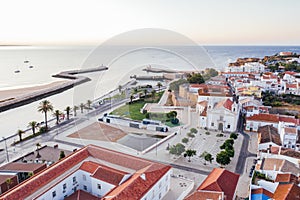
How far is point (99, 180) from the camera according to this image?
6.93 meters

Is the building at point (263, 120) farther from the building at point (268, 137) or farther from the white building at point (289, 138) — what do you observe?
the white building at point (289, 138)

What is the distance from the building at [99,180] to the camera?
20.2ft

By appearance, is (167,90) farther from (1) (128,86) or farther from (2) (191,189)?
(2) (191,189)

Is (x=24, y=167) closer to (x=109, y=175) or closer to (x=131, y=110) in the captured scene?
(x=109, y=175)

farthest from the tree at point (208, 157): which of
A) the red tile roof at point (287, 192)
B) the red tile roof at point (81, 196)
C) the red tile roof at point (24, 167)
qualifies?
the red tile roof at point (24, 167)

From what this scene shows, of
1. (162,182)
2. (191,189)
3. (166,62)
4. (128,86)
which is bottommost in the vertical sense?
(191,189)

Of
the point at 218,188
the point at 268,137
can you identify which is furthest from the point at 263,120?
the point at 218,188

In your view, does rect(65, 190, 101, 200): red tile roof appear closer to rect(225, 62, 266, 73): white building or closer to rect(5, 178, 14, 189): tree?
rect(5, 178, 14, 189): tree

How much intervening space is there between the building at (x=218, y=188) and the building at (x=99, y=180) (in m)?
1.10

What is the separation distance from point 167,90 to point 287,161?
6.14 metres

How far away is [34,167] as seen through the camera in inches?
Result: 350

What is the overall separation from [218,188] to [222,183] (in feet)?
1.16

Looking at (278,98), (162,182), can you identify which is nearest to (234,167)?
(162,182)

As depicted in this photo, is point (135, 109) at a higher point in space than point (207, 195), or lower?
higher
